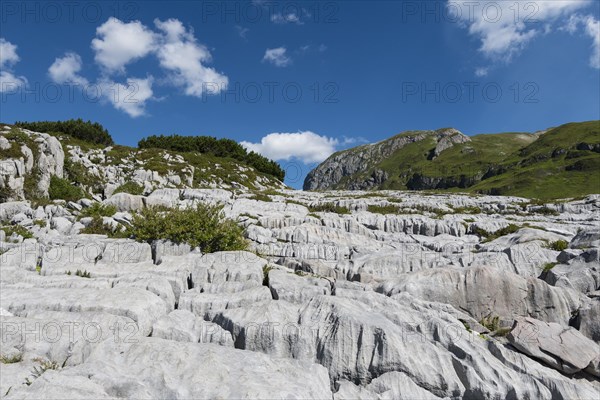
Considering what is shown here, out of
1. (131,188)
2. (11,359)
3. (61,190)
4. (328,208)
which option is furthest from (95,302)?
(131,188)

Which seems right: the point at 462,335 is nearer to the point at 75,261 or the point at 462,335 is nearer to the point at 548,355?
the point at 548,355

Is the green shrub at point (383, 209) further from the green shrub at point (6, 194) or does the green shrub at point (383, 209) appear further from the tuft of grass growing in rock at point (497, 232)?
the green shrub at point (6, 194)

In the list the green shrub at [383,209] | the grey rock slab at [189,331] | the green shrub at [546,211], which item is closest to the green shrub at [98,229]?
the grey rock slab at [189,331]

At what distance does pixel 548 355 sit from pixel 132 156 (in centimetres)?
7257

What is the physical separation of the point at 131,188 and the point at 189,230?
35984 millimetres

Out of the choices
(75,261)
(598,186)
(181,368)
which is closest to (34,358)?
(181,368)

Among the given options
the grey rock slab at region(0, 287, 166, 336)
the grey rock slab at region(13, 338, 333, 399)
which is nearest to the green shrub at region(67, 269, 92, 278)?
the grey rock slab at region(0, 287, 166, 336)

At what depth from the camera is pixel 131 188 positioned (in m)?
49.6

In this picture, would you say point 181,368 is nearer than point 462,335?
Yes

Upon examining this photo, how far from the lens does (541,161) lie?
488 feet

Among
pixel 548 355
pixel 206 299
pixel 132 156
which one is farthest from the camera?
pixel 132 156

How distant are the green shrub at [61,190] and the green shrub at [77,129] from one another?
4186 cm

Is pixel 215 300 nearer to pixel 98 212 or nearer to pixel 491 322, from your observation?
pixel 491 322

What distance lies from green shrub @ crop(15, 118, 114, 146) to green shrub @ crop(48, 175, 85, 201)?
41864 millimetres
